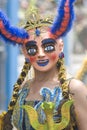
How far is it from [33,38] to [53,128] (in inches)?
22.1

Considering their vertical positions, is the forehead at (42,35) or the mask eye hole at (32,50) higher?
the forehead at (42,35)

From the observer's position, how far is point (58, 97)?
3.04 m

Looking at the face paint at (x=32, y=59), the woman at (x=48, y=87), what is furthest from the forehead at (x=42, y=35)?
the face paint at (x=32, y=59)

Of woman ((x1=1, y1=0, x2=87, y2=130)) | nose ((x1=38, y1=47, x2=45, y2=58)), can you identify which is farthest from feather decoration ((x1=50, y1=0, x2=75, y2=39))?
nose ((x1=38, y1=47, x2=45, y2=58))

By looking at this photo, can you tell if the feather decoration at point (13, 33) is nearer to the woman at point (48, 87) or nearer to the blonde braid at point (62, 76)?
the woman at point (48, 87)

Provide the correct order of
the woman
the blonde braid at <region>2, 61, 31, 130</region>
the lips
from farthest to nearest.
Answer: the blonde braid at <region>2, 61, 31, 130</region>
the lips
the woman

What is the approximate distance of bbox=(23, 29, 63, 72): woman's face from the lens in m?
3.12

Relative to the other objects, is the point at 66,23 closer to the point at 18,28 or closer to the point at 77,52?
the point at 18,28

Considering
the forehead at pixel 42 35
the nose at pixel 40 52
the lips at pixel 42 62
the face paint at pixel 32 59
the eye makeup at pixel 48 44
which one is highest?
the forehead at pixel 42 35

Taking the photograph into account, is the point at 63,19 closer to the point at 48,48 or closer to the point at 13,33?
the point at 48,48

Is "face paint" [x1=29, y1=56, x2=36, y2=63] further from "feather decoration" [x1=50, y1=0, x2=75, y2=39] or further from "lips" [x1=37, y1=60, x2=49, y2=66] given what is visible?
"feather decoration" [x1=50, y1=0, x2=75, y2=39]

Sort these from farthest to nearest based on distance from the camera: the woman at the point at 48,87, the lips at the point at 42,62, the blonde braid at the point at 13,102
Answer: the blonde braid at the point at 13,102
the lips at the point at 42,62
the woman at the point at 48,87

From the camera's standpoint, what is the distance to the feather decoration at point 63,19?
3010 mm

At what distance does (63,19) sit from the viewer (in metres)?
3.05
